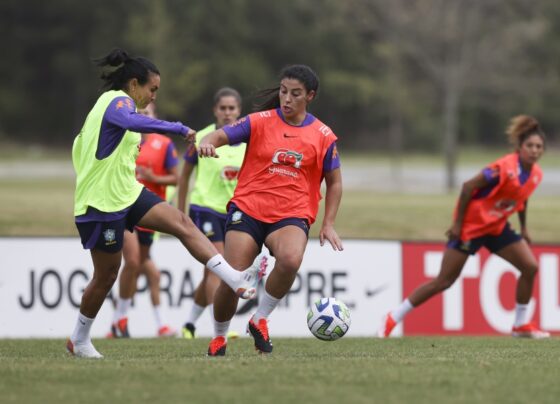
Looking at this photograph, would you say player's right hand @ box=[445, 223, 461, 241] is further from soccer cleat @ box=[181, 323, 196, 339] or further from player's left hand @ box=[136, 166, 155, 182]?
player's left hand @ box=[136, 166, 155, 182]

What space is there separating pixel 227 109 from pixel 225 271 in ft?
11.4

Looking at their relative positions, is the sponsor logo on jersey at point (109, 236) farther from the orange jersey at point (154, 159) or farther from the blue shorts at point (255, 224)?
the orange jersey at point (154, 159)

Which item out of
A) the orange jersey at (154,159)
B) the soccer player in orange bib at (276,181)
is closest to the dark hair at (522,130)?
the soccer player in orange bib at (276,181)

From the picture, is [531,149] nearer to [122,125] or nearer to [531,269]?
[531,269]

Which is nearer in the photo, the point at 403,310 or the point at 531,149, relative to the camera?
the point at 531,149

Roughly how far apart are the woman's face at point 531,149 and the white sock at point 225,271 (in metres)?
4.34

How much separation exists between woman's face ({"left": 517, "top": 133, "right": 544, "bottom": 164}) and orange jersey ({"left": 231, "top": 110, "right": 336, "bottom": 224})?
355 centimetres

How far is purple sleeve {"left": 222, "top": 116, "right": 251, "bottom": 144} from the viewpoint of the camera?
7.70 metres

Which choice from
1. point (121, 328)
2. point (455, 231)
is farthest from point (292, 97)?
point (121, 328)

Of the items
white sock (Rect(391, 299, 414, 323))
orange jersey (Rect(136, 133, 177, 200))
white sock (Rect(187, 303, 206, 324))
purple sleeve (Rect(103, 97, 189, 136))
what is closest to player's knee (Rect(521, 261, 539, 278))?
white sock (Rect(391, 299, 414, 323))

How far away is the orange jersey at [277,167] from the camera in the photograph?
7.71 m

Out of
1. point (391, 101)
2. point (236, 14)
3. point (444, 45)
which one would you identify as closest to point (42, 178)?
point (444, 45)

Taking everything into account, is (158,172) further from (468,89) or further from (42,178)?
(468,89)

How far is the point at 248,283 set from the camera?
7.39 m
